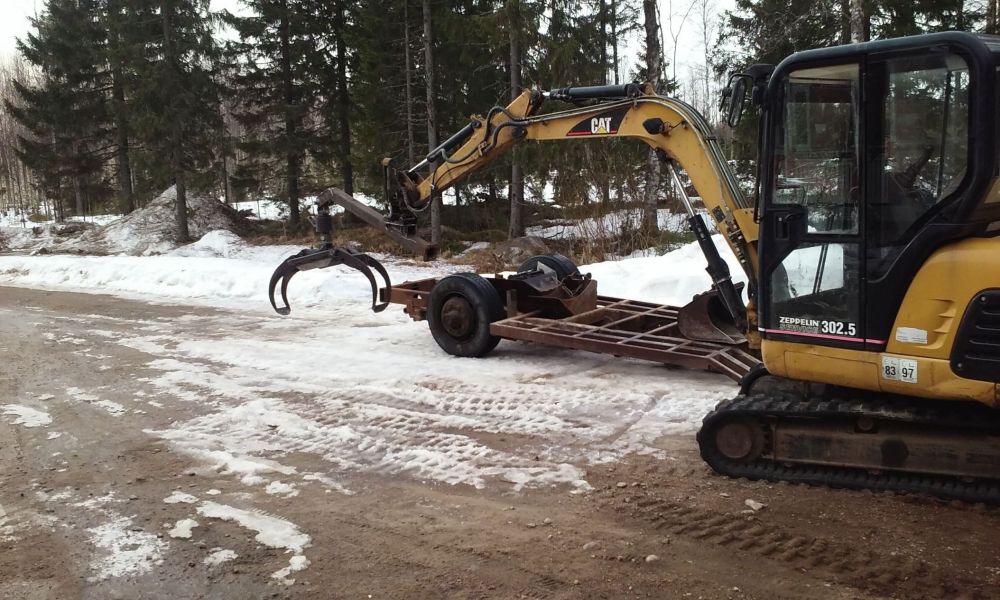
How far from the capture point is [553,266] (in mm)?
9484

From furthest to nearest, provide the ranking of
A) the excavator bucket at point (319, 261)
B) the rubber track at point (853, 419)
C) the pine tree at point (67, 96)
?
1. the pine tree at point (67, 96)
2. the excavator bucket at point (319, 261)
3. the rubber track at point (853, 419)

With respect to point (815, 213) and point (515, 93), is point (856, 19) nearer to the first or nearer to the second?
point (515, 93)

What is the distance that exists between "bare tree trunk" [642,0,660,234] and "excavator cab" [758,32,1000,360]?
980cm

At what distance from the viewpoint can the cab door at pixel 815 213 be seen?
417cm

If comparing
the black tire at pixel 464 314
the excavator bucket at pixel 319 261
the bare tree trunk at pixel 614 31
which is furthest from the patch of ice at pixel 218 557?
the bare tree trunk at pixel 614 31

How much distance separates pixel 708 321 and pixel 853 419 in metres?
2.94

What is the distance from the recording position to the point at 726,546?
3.85 m

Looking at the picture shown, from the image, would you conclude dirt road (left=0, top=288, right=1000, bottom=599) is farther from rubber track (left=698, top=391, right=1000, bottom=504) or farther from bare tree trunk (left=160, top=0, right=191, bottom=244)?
bare tree trunk (left=160, top=0, right=191, bottom=244)

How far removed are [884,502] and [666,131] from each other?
356cm

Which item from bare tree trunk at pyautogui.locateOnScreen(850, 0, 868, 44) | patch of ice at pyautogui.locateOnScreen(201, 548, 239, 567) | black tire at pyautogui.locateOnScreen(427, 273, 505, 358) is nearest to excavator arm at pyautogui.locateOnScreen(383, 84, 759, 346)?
black tire at pyautogui.locateOnScreen(427, 273, 505, 358)

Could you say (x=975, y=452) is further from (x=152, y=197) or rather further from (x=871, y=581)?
(x=152, y=197)

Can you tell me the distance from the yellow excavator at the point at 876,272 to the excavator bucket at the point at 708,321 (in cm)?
220

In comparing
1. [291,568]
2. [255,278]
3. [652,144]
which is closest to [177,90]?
[255,278]

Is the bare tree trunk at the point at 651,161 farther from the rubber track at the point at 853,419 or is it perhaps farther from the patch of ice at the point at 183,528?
the patch of ice at the point at 183,528
